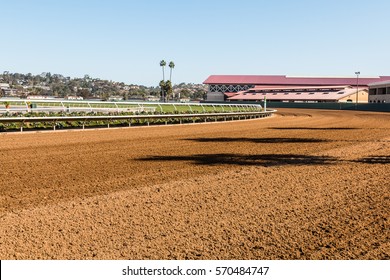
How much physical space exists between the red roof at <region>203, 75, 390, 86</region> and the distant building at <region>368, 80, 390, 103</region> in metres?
33.9

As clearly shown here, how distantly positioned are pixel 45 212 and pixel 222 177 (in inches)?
142

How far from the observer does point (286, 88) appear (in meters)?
108

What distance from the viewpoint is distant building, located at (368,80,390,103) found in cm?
6856

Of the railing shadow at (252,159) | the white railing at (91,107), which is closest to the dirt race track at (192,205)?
the railing shadow at (252,159)

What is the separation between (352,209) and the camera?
235 inches

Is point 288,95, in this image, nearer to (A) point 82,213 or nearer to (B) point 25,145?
(B) point 25,145

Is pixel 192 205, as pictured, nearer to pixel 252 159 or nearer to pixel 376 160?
pixel 252 159

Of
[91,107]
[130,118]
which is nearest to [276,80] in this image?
[91,107]

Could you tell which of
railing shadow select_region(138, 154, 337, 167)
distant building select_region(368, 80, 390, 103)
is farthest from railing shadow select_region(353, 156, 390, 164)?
distant building select_region(368, 80, 390, 103)

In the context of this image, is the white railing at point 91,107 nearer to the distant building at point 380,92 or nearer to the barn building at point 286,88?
the distant building at point 380,92

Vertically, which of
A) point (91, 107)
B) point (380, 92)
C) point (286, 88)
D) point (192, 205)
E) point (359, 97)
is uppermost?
point (286, 88)

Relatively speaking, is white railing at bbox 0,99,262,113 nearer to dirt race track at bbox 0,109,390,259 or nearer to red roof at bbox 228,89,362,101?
dirt race track at bbox 0,109,390,259

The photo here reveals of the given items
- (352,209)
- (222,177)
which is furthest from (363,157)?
(352,209)

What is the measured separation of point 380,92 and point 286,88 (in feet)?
119
